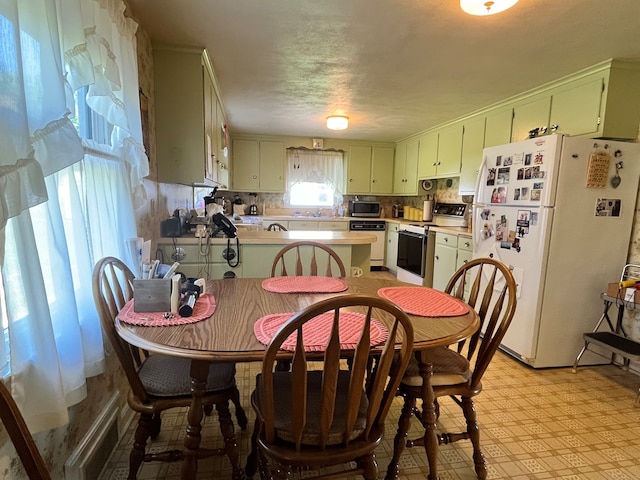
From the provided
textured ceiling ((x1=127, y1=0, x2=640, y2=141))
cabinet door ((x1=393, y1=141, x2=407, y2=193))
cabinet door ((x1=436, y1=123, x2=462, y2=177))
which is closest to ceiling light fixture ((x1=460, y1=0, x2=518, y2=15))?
textured ceiling ((x1=127, y1=0, x2=640, y2=141))

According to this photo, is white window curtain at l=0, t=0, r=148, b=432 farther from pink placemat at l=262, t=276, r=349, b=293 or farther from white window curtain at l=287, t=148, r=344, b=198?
white window curtain at l=287, t=148, r=344, b=198

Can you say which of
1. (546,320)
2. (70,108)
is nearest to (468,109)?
(546,320)

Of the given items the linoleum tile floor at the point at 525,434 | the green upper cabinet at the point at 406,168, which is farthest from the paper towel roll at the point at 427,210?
the linoleum tile floor at the point at 525,434

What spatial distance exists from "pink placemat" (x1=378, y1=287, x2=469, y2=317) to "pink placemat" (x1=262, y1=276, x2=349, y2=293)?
0.23 m

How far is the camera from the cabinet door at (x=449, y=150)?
404 cm

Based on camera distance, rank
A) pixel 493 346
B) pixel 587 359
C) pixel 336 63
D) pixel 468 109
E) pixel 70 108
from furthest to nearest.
→ 1. pixel 468 109
2. pixel 587 359
3. pixel 336 63
4. pixel 493 346
5. pixel 70 108

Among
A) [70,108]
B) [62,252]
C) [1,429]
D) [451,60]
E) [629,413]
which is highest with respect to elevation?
[451,60]

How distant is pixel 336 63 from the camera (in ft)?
7.98

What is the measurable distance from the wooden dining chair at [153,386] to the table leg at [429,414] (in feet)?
2.42

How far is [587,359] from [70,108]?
347cm

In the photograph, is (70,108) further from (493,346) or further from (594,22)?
(594,22)

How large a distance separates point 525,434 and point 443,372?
0.82 m

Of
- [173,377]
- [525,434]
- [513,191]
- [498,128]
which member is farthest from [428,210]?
[173,377]

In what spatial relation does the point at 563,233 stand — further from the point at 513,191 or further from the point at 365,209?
the point at 365,209
